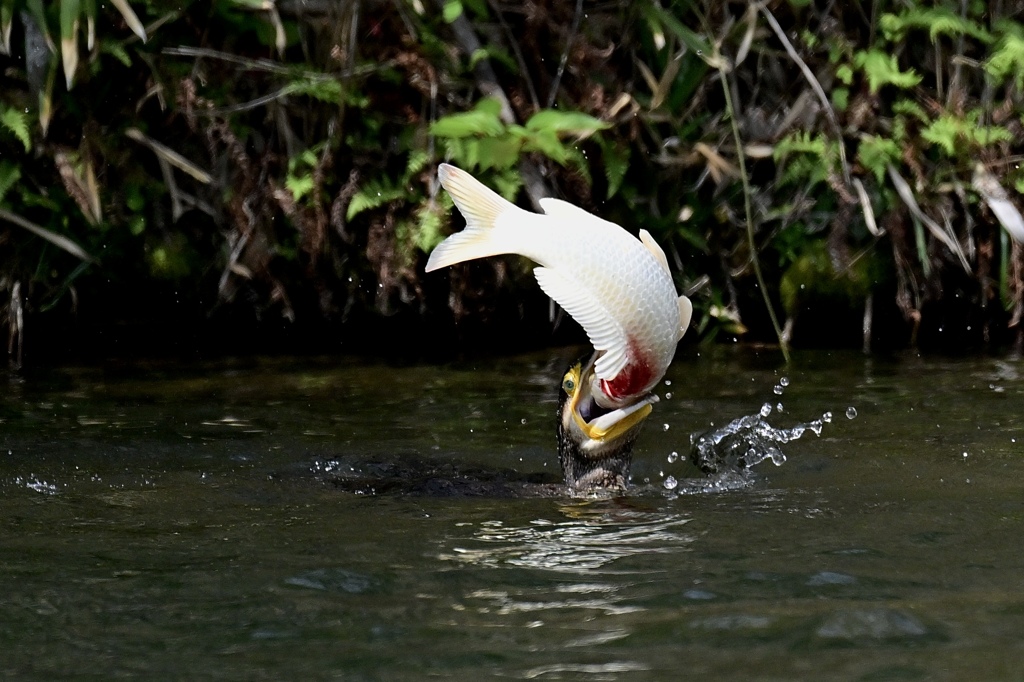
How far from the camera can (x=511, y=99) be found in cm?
676

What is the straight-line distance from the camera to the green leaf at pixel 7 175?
6.36 m

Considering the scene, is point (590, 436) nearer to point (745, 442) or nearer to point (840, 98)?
point (745, 442)

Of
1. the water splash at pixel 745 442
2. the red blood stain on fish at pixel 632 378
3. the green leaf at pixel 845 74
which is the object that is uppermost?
the green leaf at pixel 845 74

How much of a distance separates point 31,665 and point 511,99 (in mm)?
4457

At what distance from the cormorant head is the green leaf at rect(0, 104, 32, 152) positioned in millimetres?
2961

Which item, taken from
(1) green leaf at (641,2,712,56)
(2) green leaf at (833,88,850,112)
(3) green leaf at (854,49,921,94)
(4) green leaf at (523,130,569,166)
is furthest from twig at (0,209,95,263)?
(3) green leaf at (854,49,921,94)

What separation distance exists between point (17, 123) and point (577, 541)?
370 cm

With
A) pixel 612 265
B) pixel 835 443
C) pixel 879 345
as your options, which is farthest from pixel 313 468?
pixel 879 345

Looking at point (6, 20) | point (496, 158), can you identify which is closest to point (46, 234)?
point (6, 20)

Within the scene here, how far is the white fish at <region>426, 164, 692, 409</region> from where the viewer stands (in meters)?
3.83

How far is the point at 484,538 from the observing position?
12.5 feet

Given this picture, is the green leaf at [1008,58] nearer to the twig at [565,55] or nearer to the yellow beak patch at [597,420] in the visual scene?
the twig at [565,55]

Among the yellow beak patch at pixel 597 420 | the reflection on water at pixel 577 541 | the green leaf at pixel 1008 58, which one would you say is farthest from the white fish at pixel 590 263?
the green leaf at pixel 1008 58

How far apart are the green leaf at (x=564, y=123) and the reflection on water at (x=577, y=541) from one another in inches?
99.6
